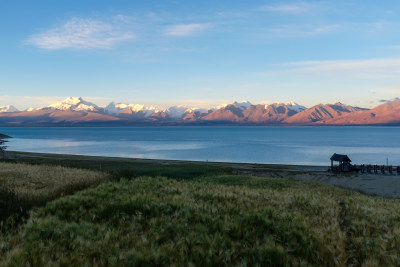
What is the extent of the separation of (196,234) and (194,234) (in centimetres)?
4

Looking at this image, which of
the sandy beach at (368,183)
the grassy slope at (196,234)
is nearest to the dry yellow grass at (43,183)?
the grassy slope at (196,234)

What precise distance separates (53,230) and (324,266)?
16.1ft

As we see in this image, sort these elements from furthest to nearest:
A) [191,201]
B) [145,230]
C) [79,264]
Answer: [191,201], [145,230], [79,264]

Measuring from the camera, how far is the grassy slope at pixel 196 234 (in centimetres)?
504

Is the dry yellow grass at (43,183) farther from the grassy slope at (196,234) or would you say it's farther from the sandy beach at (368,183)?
the sandy beach at (368,183)

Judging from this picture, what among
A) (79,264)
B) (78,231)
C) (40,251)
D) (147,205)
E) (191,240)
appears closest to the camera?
(79,264)

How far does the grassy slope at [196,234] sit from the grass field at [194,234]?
16 millimetres

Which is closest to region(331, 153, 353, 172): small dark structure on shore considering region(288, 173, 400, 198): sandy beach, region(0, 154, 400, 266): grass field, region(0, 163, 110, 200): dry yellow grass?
region(288, 173, 400, 198): sandy beach

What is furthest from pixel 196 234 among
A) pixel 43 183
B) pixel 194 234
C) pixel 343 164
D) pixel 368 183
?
pixel 343 164

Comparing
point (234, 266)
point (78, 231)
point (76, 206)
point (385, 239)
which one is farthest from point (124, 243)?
point (385, 239)

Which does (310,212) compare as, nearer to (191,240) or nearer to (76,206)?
(191,240)

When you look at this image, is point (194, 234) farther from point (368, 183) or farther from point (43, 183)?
point (368, 183)

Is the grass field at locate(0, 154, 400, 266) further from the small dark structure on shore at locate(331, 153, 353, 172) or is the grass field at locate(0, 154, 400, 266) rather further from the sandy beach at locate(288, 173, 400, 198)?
the small dark structure on shore at locate(331, 153, 353, 172)

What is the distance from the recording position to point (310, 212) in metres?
8.34
